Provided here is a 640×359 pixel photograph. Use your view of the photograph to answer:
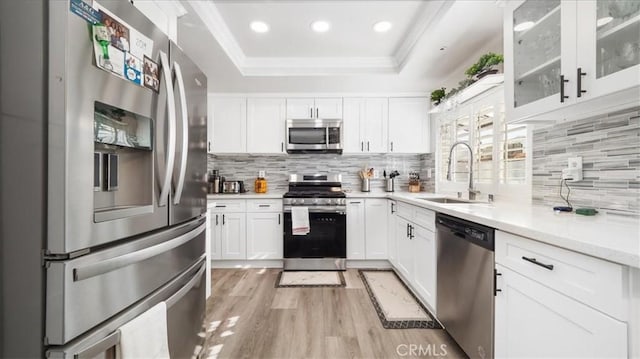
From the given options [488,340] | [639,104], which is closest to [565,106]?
[639,104]

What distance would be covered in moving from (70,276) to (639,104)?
A: 7.60 ft

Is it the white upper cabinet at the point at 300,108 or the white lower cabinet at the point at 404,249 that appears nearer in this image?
the white lower cabinet at the point at 404,249

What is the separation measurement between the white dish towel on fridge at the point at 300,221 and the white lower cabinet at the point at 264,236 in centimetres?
22

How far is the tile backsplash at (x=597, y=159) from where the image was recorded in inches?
51.4

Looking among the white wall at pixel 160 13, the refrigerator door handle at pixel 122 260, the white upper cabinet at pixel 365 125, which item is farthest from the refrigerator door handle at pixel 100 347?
the white upper cabinet at pixel 365 125

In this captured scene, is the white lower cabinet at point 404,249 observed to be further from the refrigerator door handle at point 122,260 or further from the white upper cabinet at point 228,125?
the white upper cabinet at point 228,125

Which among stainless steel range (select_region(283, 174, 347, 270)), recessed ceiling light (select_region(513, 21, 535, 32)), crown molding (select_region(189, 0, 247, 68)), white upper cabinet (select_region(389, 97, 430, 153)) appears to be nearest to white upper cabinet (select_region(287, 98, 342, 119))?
white upper cabinet (select_region(389, 97, 430, 153))

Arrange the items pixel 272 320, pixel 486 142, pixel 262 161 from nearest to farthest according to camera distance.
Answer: pixel 272 320, pixel 486 142, pixel 262 161

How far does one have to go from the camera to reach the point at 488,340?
4.50 ft

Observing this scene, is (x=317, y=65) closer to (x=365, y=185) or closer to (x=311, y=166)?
(x=311, y=166)

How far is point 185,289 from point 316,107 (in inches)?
111

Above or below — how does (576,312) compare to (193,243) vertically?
below

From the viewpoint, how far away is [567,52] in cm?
123

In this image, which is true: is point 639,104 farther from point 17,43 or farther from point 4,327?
point 4,327
